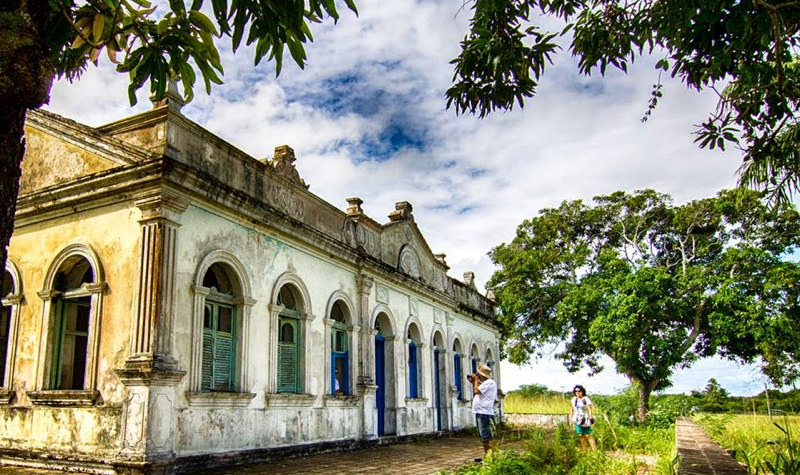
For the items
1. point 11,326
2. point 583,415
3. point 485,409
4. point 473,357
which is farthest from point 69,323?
point 473,357

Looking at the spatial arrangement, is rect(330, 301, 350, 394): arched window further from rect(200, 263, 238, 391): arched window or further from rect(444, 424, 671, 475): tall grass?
rect(444, 424, 671, 475): tall grass

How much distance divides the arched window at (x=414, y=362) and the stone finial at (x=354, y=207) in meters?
3.94

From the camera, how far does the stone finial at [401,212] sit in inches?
659

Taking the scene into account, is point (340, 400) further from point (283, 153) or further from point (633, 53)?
point (633, 53)

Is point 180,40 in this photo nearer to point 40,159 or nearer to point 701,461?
point 701,461

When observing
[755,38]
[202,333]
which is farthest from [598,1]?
[202,333]

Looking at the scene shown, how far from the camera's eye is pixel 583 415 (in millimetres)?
10906

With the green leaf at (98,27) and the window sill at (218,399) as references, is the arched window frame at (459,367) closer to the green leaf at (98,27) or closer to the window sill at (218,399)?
the window sill at (218,399)

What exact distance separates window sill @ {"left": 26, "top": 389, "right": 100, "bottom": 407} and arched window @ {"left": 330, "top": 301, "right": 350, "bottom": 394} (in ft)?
16.7

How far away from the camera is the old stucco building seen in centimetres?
820

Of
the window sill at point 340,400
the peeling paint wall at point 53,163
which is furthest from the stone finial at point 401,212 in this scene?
the peeling paint wall at point 53,163

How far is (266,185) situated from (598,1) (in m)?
7.12

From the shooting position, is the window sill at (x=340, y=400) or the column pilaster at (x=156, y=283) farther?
the window sill at (x=340, y=400)

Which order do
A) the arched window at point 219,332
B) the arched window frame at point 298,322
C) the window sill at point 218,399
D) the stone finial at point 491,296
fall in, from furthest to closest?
the stone finial at point 491,296 → the arched window frame at point 298,322 → the arched window at point 219,332 → the window sill at point 218,399
